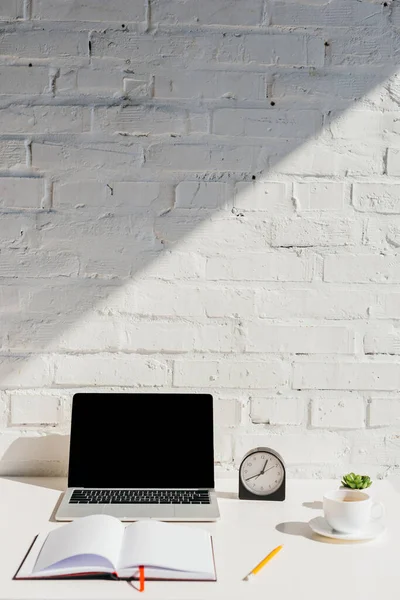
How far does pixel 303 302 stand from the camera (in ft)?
5.33

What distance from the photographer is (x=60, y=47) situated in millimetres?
1598

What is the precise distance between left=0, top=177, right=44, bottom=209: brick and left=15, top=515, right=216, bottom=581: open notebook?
767 mm

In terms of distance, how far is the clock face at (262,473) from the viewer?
56.4 inches

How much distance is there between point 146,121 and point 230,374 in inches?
25.1

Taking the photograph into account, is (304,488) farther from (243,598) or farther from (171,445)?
(243,598)

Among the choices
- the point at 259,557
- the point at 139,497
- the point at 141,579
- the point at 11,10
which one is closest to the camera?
the point at 141,579

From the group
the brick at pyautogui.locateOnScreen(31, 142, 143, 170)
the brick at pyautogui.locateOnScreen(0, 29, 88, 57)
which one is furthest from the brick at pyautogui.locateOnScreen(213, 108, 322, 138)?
the brick at pyautogui.locateOnScreen(0, 29, 88, 57)

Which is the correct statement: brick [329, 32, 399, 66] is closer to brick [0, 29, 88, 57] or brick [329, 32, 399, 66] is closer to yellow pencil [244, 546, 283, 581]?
brick [0, 29, 88, 57]

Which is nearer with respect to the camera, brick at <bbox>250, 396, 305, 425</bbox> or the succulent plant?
the succulent plant

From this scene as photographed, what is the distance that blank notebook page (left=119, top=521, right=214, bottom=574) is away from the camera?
1.07 meters

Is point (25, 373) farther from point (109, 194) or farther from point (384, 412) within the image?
point (384, 412)

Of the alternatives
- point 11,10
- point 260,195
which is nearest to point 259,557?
point 260,195

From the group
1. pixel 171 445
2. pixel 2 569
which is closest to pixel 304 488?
pixel 171 445

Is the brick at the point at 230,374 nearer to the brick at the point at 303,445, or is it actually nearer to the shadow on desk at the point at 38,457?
the brick at the point at 303,445
